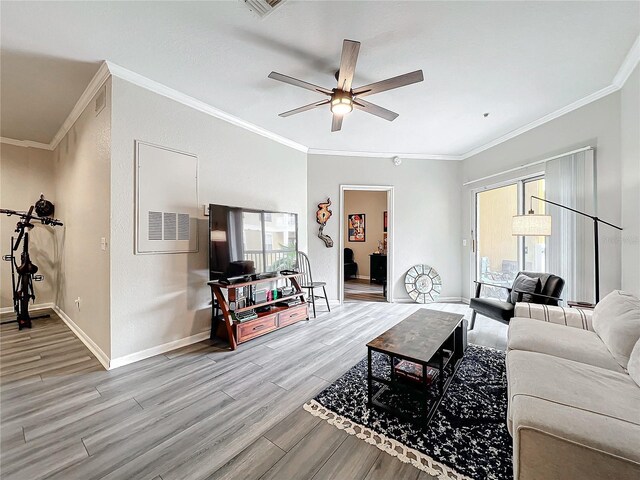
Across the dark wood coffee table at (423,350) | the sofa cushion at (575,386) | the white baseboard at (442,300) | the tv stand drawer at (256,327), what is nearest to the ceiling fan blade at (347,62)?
the dark wood coffee table at (423,350)

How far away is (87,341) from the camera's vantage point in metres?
2.97

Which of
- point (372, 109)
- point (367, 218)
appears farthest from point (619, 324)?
point (367, 218)

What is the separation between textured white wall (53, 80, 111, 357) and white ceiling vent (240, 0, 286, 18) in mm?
1676

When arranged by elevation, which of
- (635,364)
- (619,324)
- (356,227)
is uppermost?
(356,227)

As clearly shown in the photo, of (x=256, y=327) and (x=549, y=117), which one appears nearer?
(x=256, y=327)

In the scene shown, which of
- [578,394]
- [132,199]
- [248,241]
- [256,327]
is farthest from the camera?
[248,241]

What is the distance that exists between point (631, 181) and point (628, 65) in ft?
3.34

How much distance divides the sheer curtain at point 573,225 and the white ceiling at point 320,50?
79 cm

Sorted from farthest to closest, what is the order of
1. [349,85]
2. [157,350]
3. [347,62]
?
[157,350] < [349,85] < [347,62]

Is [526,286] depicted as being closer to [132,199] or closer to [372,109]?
[372,109]

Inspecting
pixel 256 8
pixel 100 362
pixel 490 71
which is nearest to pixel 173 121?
pixel 256 8

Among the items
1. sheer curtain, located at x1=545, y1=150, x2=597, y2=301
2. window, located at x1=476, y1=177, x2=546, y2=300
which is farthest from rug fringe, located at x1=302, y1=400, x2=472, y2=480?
window, located at x1=476, y1=177, x2=546, y2=300

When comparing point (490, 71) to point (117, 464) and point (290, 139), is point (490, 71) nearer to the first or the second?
point (290, 139)

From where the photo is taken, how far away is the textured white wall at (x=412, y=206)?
192 inches
